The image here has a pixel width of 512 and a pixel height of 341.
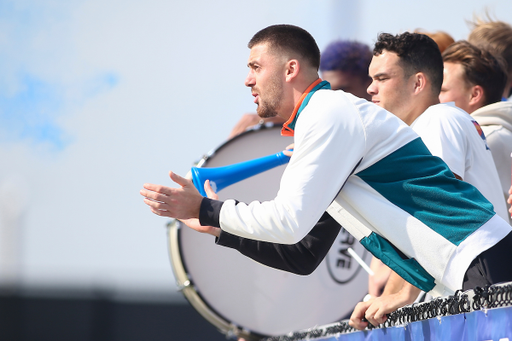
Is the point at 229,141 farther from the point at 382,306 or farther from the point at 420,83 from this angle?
the point at 382,306

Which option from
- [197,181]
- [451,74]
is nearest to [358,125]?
[197,181]

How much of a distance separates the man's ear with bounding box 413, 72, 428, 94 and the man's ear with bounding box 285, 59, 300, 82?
662 mm

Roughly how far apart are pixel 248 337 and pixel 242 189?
0.83 metres

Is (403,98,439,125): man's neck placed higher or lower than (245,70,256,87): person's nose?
lower

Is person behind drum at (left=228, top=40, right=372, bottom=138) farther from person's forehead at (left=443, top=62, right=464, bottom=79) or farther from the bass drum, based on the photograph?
person's forehead at (left=443, top=62, right=464, bottom=79)

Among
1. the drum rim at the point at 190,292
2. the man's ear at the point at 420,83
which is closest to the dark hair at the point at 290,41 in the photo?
the man's ear at the point at 420,83

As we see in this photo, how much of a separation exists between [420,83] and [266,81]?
0.77 m

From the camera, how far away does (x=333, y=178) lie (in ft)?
6.65

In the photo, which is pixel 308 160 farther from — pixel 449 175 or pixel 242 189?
pixel 242 189

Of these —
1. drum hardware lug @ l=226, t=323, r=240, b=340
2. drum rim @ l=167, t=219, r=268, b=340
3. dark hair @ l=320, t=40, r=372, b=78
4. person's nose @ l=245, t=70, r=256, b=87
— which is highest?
dark hair @ l=320, t=40, r=372, b=78

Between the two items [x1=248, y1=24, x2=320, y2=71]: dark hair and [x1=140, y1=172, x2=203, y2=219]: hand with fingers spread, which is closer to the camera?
[x1=140, y1=172, x2=203, y2=219]: hand with fingers spread

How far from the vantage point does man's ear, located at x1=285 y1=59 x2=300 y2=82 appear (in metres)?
2.40

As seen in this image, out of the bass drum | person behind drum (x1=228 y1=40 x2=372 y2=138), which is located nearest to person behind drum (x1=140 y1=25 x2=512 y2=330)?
the bass drum

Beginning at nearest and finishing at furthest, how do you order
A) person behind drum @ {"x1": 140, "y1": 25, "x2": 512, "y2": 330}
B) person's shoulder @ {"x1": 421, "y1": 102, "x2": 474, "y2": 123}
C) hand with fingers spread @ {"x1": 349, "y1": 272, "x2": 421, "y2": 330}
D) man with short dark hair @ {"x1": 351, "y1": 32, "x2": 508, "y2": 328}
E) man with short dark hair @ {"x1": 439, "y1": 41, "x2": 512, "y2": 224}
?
person behind drum @ {"x1": 140, "y1": 25, "x2": 512, "y2": 330} → hand with fingers spread @ {"x1": 349, "y1": 272, "x2": 421, "y2": 330} → man with short dark hair @ {"x1": 351, "y1": 32, "x2": 508, "y2": 328} → person's shoulder @ {"x1": 421, "y1": 102, "x2": 474, "y2": 123} → man with short dark hair @ {"x1": 439, "y1": 41, "x2": 512, "y2": 224}
